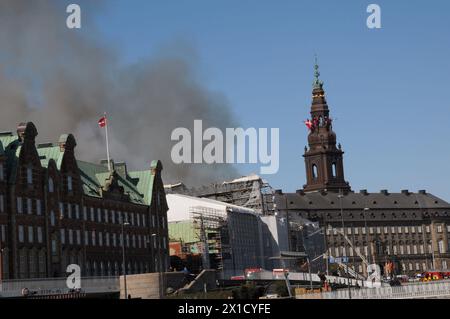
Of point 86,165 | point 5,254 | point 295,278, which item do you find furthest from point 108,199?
point 295,278

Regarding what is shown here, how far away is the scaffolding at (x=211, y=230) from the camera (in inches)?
6393

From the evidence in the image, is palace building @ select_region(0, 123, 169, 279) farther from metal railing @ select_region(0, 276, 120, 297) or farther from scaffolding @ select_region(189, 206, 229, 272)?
scaffolding @ select_region(189, 206, 229, 272)

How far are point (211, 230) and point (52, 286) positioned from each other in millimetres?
65951

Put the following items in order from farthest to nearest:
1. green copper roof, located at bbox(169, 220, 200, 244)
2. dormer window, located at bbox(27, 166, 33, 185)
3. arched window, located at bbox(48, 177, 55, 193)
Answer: green copper roof, located at bbox(169, 220, 200, 244)
arched window, located at bbox(48, 177, 55, 193)
dormer window, located at bbox(27, 166, 33, 185)

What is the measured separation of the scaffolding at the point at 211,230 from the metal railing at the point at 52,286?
4741 centimetres

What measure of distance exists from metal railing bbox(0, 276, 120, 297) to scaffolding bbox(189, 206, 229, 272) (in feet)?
156

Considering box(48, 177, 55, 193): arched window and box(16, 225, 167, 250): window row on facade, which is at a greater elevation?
box(48, 177, 55, 193): arched window

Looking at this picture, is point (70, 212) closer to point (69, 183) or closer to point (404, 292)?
point (69, 183)

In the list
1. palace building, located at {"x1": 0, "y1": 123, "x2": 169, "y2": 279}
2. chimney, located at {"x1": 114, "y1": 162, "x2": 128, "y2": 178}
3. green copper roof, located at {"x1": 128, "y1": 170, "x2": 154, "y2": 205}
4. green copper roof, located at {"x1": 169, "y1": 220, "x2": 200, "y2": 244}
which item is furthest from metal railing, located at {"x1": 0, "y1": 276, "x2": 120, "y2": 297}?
green copper roof, located at {"x1": 169, "y1": 220, "x2": 200, "y2": 244}

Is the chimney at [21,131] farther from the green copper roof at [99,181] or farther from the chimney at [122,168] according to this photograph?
the chimney at [122,168]

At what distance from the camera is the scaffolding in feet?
533
